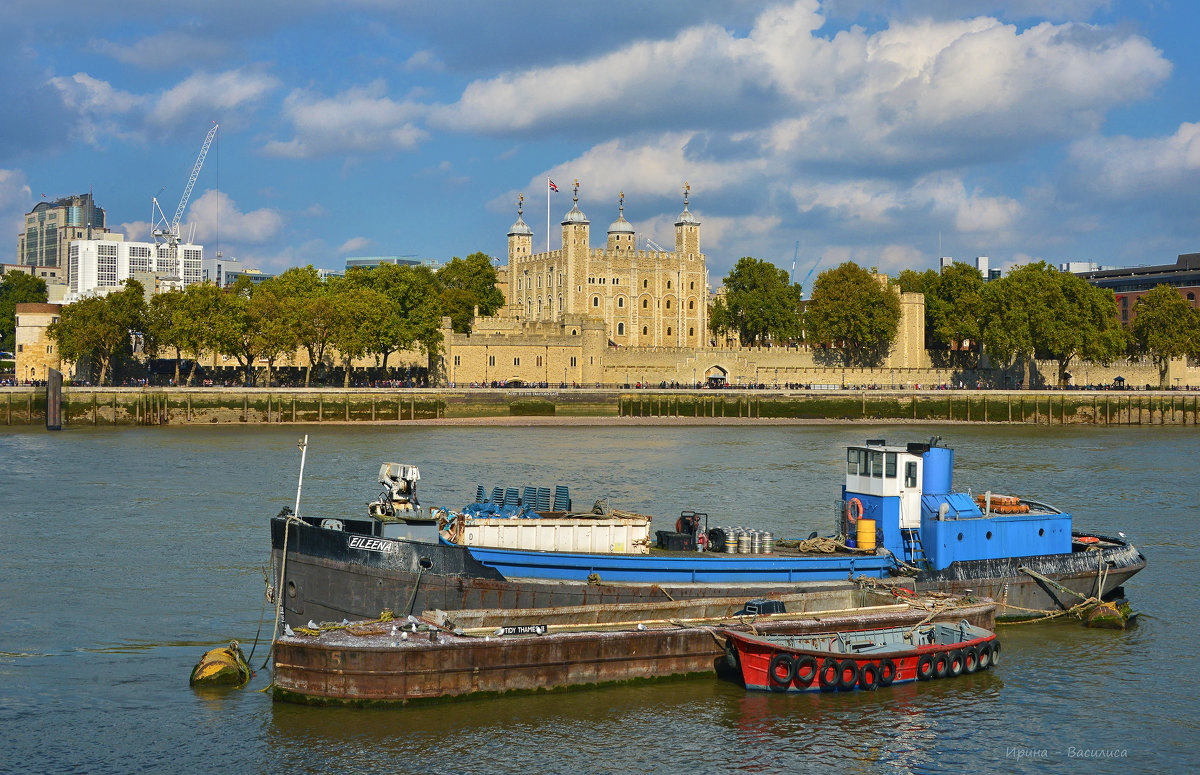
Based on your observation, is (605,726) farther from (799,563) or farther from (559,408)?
(559,408)

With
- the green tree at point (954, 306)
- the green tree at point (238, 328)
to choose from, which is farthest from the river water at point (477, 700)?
the green tree at point (954, 306)

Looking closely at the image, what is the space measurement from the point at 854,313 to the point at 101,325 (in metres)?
67.2

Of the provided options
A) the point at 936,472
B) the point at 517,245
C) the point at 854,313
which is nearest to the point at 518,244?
the point at 517,245

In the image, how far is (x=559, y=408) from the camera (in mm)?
96375

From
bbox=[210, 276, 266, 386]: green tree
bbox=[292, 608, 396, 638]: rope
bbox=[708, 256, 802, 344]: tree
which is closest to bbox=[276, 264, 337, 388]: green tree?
bbox=[210, 276, 266, 386]: green tree

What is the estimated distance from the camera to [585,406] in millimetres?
97438

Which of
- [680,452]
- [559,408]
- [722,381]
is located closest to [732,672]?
[680,452]

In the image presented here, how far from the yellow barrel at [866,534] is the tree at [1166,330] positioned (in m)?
94.0

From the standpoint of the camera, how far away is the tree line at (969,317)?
105 m

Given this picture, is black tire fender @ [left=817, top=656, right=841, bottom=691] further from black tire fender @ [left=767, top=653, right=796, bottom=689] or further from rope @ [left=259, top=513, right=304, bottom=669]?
rope @ [left=259, top=513, right=304, bottom=669]

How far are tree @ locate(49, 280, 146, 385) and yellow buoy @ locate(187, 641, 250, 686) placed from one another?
7858cm

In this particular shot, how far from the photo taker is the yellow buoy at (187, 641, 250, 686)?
22.1 m

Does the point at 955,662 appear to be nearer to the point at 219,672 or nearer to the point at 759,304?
the point at 219,672

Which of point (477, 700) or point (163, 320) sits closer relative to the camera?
point (477, 700)
